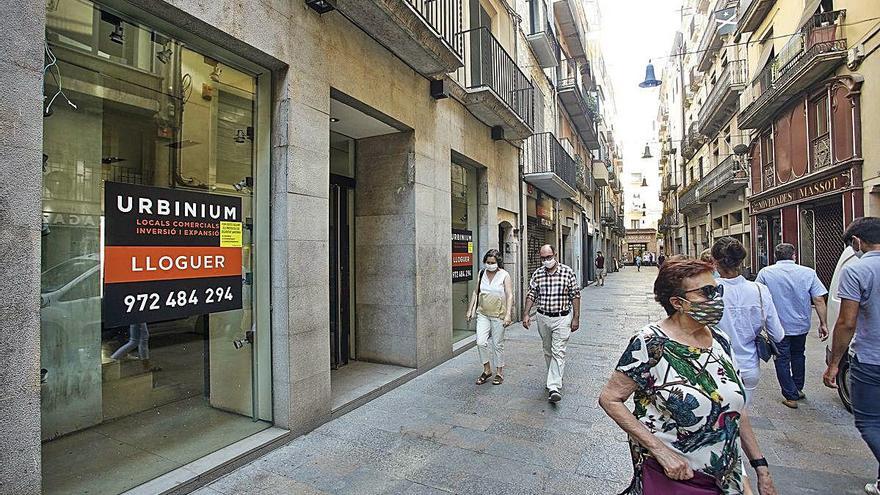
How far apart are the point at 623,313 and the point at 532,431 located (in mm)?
9454

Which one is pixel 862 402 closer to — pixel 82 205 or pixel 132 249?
pixel 132 249

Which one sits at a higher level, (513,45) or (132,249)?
(513,45)

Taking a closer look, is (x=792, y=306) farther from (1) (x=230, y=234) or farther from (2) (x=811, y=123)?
(2) (x=811, y=123)

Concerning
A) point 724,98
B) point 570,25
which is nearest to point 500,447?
point 570,25

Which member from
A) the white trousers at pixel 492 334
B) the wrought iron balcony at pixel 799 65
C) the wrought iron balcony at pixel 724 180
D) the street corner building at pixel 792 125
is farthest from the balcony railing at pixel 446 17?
the wrought iron balcony at pixel 724 180

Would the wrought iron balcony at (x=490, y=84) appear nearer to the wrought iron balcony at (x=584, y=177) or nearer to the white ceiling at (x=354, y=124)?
the white ceiling at (x=354, y=124)

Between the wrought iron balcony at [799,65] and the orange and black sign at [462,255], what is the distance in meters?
10.7

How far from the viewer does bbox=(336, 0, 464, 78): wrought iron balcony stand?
487 cm

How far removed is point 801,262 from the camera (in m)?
13.7

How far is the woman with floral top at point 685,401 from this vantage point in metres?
1.72

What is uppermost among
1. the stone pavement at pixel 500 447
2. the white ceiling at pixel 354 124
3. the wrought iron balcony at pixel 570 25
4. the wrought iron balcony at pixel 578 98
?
the wrought iron balcony at pixel 570 25

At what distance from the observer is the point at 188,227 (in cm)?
366

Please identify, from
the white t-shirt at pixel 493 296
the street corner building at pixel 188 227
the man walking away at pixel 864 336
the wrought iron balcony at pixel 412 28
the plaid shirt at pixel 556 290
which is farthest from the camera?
the white t-shirt at pixel 493 296

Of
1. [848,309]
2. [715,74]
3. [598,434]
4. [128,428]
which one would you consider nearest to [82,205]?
[128,428]
